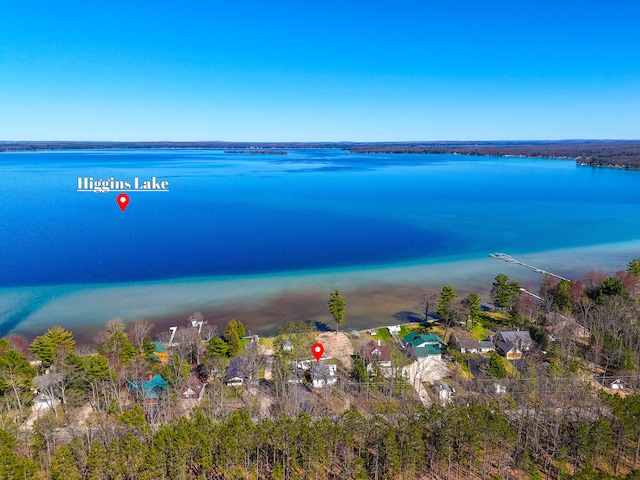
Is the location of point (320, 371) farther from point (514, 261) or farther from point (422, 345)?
point (514, 261)

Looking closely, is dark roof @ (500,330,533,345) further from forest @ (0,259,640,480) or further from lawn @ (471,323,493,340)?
lawn @ (471,323,493,340)

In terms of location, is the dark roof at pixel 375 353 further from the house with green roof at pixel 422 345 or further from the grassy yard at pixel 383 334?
the grassy yard at pixel 383 334

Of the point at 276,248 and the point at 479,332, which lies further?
the point at 276,248

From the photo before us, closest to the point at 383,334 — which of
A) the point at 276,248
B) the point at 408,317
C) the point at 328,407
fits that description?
the point at 408,317

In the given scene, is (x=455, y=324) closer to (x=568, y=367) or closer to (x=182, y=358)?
(x=568, y=367)

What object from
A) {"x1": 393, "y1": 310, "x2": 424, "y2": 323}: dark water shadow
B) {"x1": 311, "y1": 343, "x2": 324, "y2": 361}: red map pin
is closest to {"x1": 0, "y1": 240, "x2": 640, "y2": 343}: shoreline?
{"x1": 393, "y1": 310, "x2": 424, "y2": 323}: dark water shadow

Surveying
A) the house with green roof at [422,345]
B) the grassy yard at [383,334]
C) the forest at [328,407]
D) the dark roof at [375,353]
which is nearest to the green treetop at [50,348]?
the forest at [328,407]

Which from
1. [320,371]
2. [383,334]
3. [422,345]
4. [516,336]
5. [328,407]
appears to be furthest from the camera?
[383,334]
